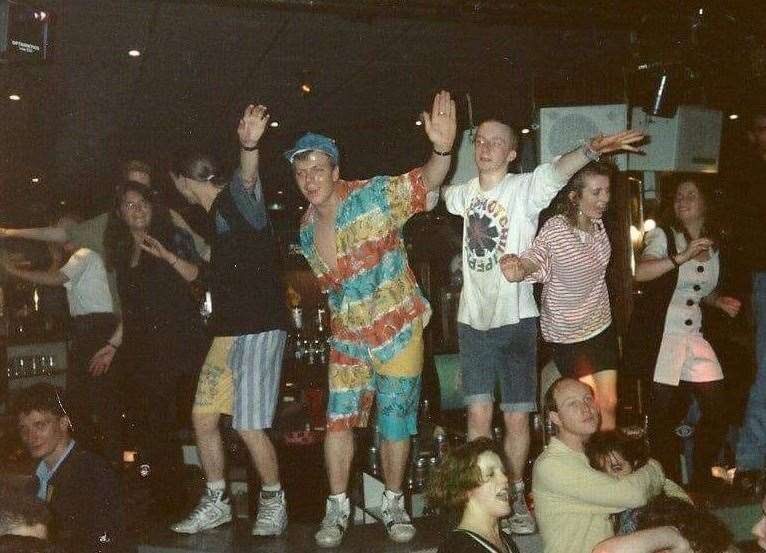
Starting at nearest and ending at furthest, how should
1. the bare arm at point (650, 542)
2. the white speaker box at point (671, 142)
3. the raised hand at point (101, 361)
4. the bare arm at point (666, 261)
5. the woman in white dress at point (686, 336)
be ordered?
the bare arm at point (650, 542) < the bare arm at point (666, 261) < the woman in white dress at point (686, 336) < the raised hand at point (101, 361) < the white speaker box at point (671, 142)

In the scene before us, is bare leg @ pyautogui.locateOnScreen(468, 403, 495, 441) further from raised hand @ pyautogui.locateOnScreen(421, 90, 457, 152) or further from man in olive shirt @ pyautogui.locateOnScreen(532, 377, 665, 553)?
raised hand @ pyautogui.locateOnScreen(421, 90, 457, 152)

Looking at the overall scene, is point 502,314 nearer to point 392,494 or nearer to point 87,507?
point 392,494

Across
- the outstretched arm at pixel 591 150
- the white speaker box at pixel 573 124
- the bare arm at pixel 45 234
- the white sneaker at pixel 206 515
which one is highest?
the white speaker box at pixel 573 124

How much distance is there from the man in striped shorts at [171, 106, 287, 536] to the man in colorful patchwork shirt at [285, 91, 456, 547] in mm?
258

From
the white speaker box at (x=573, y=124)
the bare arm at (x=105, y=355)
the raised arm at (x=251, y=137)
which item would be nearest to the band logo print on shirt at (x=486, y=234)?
the raised arm at (x=251, y=137)

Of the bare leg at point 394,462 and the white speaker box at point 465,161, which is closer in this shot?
the bare leg at point 394,462

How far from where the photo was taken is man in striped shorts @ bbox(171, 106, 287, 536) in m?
3.36

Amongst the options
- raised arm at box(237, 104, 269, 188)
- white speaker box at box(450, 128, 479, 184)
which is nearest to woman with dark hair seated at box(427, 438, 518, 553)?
raised arm at box(237, 104, 269, 188)

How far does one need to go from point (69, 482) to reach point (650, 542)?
2284mm

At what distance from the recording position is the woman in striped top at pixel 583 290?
3.56m

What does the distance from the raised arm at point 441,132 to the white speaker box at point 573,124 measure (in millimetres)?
1633

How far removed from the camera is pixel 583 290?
3.60m

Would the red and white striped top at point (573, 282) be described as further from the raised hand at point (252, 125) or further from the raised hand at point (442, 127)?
the raised hand at point (252, 125)

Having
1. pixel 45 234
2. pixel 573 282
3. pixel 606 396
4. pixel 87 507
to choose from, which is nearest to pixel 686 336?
pixel 606 396
